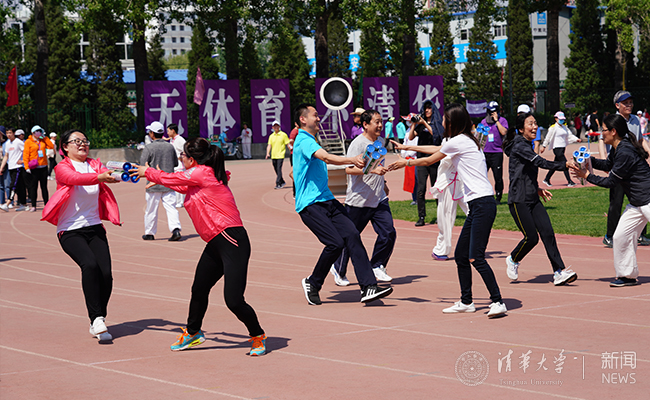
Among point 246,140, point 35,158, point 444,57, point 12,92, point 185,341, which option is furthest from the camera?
point 444,57

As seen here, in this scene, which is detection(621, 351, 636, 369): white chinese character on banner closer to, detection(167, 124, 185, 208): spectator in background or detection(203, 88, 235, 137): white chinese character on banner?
detection(167, 124, 185, 208): spectator in background

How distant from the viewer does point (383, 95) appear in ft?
116

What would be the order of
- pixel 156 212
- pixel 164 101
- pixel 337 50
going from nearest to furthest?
pixel 156 212, pixel 164 101, pixel 337 50

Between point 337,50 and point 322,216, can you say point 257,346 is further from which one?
point 337,50

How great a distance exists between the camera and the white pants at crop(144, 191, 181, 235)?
1295 cm

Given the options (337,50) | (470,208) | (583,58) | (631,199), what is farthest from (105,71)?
(470,208)

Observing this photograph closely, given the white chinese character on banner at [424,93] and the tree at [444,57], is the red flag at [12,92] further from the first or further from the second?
the tree at [444,57]

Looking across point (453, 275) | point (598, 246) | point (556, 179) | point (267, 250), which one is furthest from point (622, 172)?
point (556, 179)

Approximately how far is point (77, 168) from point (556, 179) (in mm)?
16719

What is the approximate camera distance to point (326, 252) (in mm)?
7473

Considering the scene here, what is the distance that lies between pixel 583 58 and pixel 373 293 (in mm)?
49729

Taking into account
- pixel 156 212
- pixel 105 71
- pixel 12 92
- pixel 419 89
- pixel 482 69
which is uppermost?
pixel 482 69

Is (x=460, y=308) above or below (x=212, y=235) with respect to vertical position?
below

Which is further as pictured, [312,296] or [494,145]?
[494,145]
